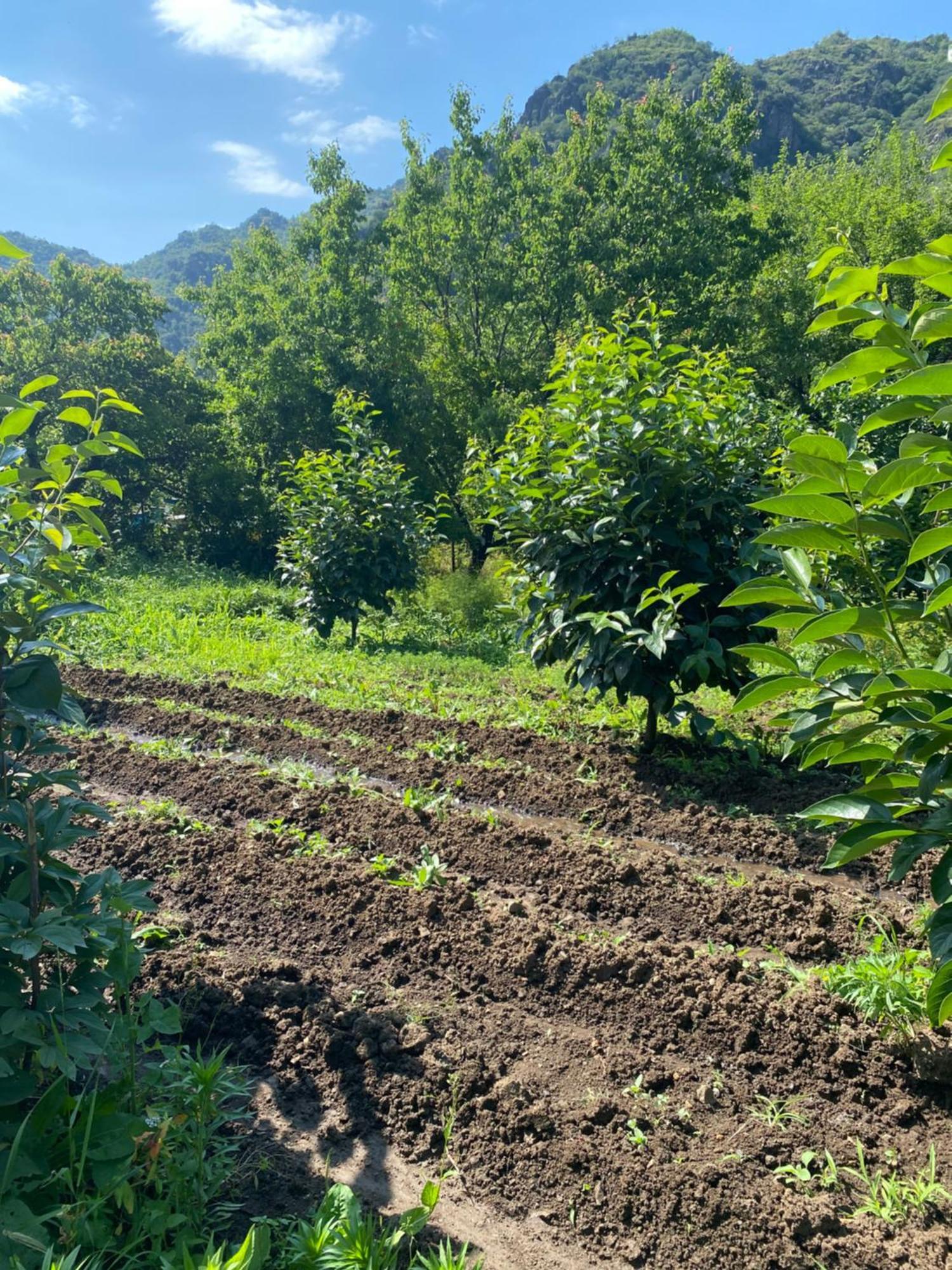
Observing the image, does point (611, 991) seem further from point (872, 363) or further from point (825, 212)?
point (825, 212)

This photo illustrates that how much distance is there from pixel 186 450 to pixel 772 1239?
2084 centimetres

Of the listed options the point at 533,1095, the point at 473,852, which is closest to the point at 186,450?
the point at 473,852

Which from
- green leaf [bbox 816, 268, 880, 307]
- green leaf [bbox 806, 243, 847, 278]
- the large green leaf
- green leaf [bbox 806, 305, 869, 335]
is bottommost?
the large green leaf

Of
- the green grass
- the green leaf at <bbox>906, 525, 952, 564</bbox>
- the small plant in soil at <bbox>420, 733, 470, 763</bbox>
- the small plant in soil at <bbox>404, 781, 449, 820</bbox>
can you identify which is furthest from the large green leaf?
the green grass

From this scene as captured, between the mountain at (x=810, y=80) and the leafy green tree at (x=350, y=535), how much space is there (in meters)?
45.0

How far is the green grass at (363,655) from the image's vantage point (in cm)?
633

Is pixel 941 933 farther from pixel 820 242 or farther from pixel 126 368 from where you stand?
pixel 820 242

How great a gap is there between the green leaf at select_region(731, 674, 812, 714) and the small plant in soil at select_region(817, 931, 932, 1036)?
4.72 feet

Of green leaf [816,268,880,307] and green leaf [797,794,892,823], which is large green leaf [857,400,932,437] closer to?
green leaf [816,268,880,307]

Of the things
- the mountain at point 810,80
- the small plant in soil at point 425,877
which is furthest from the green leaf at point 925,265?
the mountain at point 810,80

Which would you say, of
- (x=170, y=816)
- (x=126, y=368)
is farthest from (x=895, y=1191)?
(x=126, y=368)

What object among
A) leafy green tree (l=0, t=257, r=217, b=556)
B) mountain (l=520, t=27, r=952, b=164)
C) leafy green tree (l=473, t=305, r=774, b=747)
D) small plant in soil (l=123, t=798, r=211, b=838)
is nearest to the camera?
small plant in soil (l=123, t=798, r=211, b=838)

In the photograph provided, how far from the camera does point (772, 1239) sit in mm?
1936

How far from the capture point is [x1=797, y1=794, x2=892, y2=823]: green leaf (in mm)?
1626
